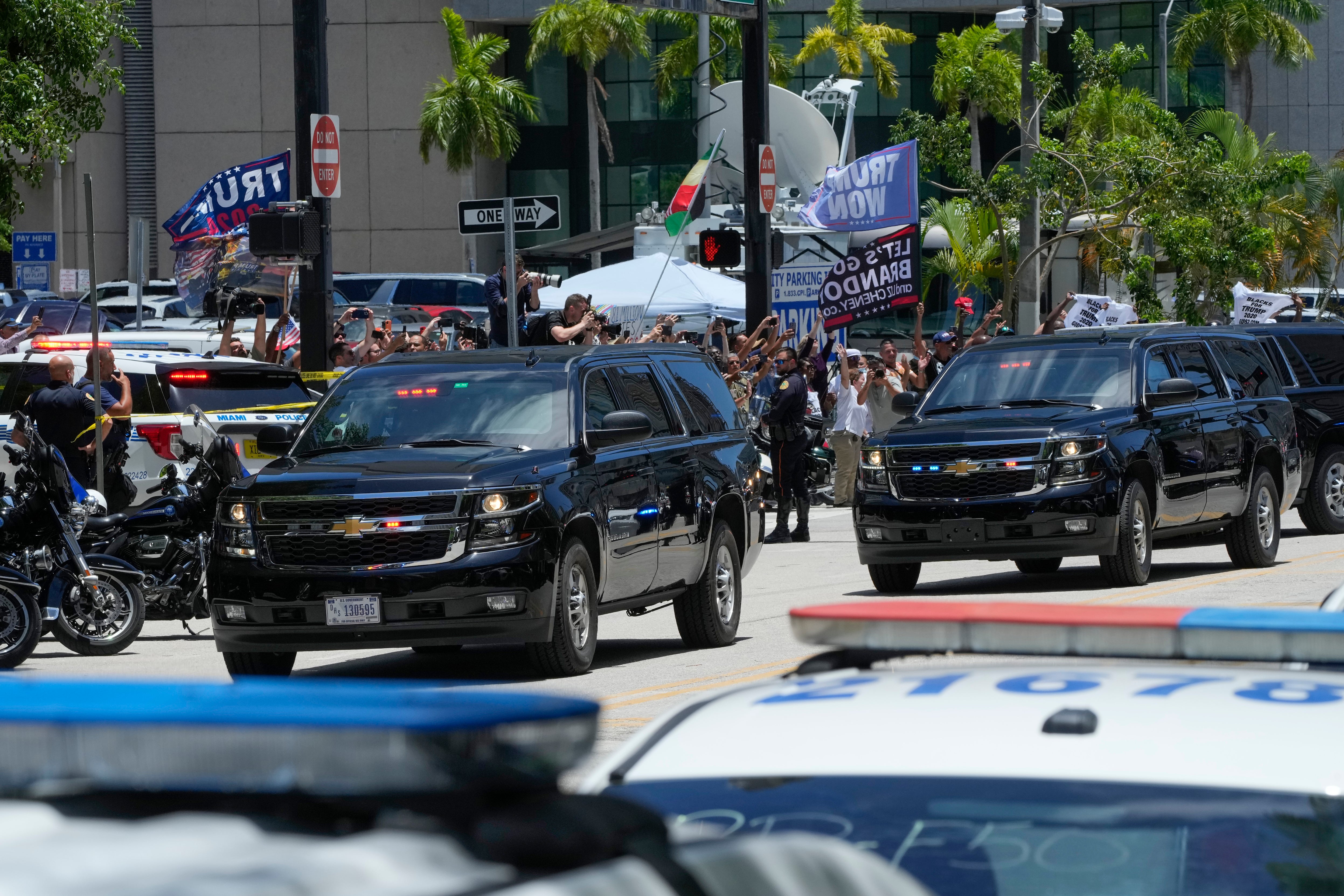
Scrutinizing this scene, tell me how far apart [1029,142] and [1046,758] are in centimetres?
2599

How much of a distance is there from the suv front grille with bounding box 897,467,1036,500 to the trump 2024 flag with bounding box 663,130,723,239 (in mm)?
9445

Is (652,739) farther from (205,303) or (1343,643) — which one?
(205,303)

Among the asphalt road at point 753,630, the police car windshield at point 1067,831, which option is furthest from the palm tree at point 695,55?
the police car windshield at point 1067,831

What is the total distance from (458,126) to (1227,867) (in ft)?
193

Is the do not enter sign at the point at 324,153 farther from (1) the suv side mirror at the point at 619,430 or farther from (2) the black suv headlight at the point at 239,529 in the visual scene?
(2) the black suv headlight at the point at 239,529

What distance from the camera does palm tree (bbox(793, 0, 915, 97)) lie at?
205ft

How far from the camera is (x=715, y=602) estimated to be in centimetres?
1251

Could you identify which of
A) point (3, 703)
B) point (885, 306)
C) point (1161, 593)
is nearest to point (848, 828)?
point (3, 703)

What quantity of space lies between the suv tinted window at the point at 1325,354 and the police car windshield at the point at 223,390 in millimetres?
10235

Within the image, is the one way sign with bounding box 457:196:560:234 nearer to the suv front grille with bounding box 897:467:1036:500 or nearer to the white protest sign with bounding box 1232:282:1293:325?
the suv front grille with bounding box 897:467:1036:500

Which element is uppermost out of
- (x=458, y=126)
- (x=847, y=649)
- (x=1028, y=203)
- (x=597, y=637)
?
(x=458, y=126)

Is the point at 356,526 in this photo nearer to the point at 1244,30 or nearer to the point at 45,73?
the point at 45,73

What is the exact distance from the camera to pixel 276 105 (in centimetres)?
6525

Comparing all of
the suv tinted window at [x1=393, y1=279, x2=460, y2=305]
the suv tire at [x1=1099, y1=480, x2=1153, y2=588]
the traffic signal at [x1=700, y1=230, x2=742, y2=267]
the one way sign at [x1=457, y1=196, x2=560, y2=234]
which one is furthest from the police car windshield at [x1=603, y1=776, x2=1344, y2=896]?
the suv tinted window at [x1=393, y1=279, x2=460, y2=305]
